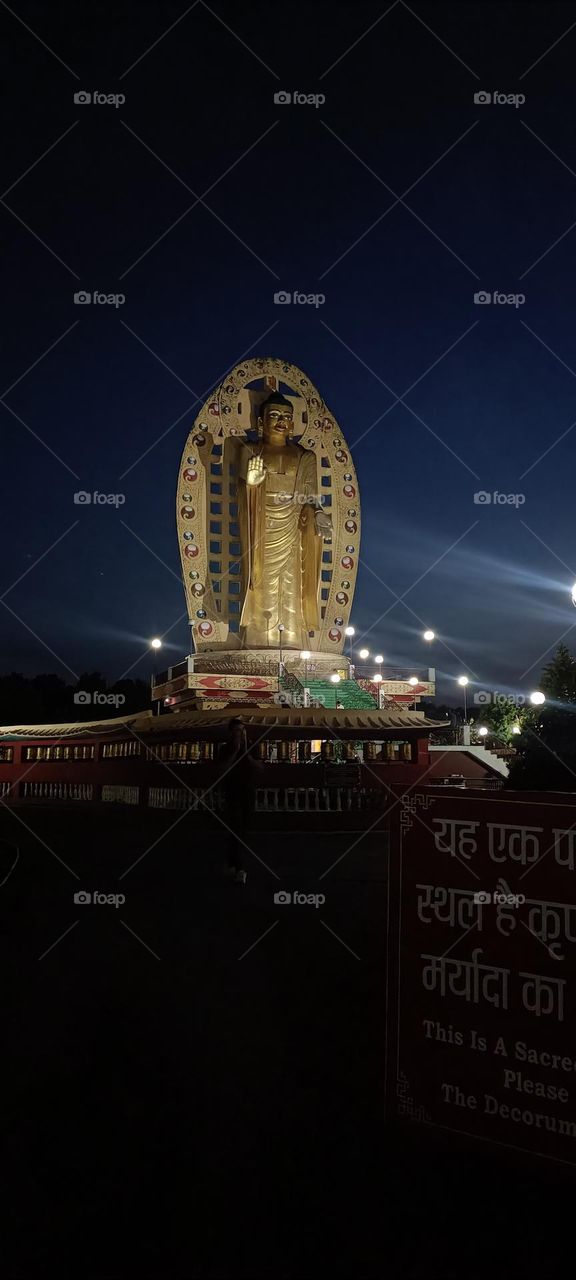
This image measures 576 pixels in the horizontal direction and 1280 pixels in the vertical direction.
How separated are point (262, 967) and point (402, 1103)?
7.11 feet

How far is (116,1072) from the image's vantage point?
3268mm

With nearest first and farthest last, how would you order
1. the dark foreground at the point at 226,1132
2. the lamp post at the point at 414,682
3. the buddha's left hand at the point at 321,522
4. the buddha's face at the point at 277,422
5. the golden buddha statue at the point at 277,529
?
1. the dark foreground at the point at 226,1132
2. the golden buddha statue at the point at 277,529
3. the buddha's face at the point at 277,422
4. the buddha's left hand at the point at 321,522
5. the lamp post at the point at 414,682

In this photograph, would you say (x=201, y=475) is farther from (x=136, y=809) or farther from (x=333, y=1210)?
(x=333, y=1210)

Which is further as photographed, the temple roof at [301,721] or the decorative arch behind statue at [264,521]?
the decorative arch behind statue at [264,521]

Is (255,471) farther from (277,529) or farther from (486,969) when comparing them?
(486,969)

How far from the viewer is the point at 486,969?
2598 millimetres

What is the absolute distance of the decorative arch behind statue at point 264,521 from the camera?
85.4ft

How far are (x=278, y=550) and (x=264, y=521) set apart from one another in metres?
0.99

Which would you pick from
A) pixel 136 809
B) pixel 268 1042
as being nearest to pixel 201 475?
pixel 136 809

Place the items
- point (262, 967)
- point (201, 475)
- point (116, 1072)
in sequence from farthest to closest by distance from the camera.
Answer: point (201, 475) → point (262, 967) → point (116, 1072)

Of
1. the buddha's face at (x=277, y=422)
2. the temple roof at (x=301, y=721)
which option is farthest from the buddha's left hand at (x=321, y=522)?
the temple roof at (x=301, y=721)

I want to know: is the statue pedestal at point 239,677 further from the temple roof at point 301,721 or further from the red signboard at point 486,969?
the red signboard at point 486,969

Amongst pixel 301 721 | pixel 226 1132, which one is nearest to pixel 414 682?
pixel 301 721

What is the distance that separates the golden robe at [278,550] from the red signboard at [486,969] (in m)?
22.9
